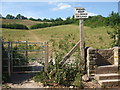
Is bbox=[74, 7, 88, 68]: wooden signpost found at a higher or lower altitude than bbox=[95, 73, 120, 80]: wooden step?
higher

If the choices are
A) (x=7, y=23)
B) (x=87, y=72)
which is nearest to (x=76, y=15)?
(x=87, y=72)

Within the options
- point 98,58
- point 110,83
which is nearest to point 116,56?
point 98,58

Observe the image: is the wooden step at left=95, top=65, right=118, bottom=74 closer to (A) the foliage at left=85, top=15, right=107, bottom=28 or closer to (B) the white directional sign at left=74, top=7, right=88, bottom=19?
(B) the white directional sign at left=74, top=7, right=88, bottom=19

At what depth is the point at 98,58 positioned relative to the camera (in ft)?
24.6

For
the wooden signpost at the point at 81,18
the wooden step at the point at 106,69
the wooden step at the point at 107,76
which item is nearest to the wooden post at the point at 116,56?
the wooden step at the point at 106,69

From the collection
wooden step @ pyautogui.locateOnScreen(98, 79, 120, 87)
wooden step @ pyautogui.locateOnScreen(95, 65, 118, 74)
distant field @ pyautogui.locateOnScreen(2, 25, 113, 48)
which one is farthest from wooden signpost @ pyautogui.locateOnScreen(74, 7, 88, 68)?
distant field @ pyautogui.locateOnScreen(2, 25, 113, 48)

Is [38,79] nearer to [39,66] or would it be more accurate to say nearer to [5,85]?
[5,85]

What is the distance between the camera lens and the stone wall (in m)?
7.01

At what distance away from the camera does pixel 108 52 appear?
24.6 feet

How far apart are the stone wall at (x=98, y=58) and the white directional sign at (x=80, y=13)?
132cm

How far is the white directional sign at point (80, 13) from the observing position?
723 cm

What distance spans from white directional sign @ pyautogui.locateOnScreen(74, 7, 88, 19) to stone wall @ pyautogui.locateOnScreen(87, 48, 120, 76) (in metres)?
1.32

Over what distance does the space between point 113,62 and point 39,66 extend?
331 centimetres

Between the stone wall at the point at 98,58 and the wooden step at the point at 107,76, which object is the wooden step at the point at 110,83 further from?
the stone wall at the point at 98,58
